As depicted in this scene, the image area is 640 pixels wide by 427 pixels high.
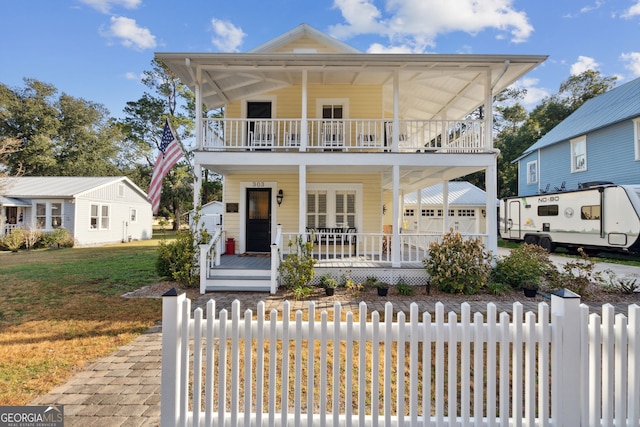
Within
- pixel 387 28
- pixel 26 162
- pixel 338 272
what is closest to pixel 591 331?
pixel 338 272

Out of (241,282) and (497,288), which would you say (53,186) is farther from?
(497,288)

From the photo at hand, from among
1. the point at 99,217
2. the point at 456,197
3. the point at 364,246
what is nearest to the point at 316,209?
the point at 364,246

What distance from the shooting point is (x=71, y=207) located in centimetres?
1900

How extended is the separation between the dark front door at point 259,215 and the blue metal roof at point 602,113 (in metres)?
16.3

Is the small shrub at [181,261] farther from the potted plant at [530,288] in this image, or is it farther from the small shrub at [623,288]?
the small shrub at [623,288]

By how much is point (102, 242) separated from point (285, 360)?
23.9 metres

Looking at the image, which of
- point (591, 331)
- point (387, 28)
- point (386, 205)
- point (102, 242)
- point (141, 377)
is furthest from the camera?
point (102, 242)

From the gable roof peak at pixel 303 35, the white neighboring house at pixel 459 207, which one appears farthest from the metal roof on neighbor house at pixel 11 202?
the white neighboring house at pixel 459 207

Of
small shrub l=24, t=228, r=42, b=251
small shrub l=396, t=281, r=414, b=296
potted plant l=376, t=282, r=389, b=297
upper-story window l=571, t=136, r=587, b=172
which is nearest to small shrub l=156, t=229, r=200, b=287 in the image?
potted plant l=376, t=282, r=389, b=297

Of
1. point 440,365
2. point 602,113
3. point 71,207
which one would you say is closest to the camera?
point 440,365

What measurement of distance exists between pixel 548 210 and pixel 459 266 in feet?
34.7

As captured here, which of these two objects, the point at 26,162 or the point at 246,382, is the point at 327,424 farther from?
the point at 26,162

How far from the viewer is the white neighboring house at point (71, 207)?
1891cm

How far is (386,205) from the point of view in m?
12.5
